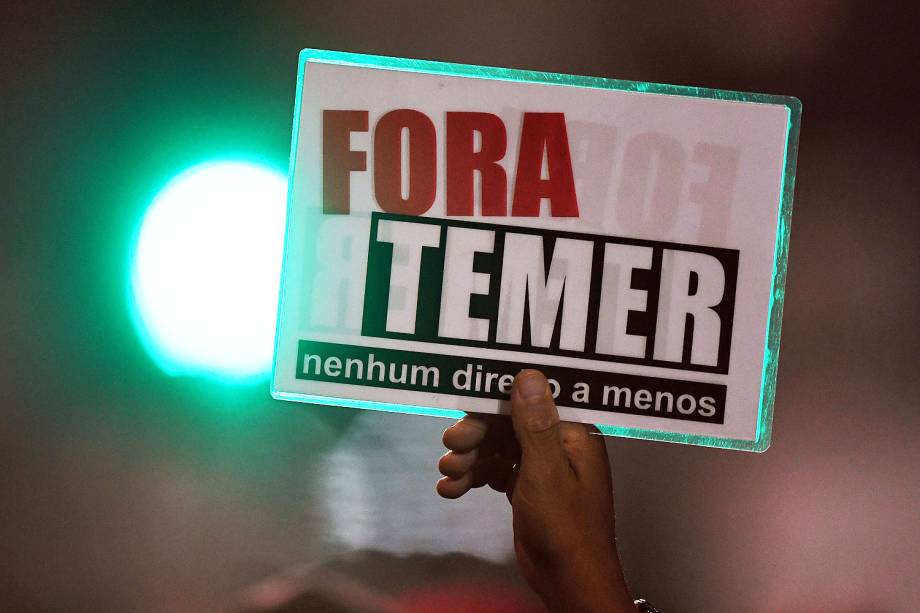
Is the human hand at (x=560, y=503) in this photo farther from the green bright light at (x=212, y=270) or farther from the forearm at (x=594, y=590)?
the green bright light at (x=212, y=270)

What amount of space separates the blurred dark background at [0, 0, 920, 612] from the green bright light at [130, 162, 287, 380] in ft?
0.12

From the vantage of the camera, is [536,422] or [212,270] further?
[212,270]

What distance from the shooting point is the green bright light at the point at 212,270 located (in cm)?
143

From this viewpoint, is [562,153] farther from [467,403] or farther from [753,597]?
[753,597]

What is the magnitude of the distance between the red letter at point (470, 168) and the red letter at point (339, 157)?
0.30 feet

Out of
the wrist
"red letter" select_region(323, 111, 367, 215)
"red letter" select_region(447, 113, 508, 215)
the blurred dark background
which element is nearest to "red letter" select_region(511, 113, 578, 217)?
"red letter" select_region(447, 113, 508, 215)

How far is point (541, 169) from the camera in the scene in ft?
2.47

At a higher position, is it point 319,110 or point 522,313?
point 319,110

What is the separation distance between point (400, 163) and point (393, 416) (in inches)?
31.3

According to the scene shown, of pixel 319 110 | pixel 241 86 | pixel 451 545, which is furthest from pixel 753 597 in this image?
pixel 241 86

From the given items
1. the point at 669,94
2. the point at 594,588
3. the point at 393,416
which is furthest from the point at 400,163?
the point at 393,416

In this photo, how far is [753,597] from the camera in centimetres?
144

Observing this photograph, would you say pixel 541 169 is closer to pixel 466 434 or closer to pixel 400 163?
pixel 400 163

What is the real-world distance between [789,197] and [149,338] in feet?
3.95
